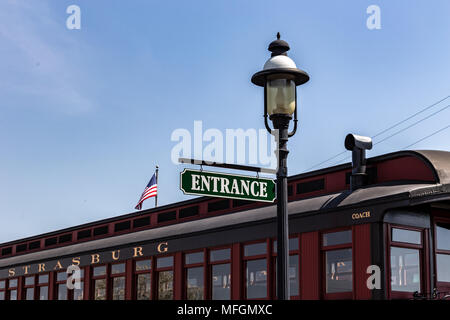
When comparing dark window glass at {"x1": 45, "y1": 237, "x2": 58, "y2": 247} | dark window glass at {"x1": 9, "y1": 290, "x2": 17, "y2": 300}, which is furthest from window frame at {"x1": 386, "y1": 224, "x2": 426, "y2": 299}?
dark window glass at {"x1": 9, "y1": 290, "x2": 17, "y2": 300}

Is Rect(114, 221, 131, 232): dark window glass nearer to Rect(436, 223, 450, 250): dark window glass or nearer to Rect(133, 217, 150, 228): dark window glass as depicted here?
Rect(133, 217, 150, 228): dark window glass

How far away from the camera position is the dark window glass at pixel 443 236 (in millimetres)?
12484

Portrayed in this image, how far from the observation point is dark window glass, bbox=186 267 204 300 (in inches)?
603

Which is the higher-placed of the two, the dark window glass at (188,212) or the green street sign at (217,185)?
the dark window glass at (188,212)

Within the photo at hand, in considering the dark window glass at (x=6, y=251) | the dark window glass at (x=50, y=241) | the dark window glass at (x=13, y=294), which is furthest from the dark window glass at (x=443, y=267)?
the dark window glass at (x=6, y=251)

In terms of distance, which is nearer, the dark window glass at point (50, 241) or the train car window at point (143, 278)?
the train car window at point (143, 278)

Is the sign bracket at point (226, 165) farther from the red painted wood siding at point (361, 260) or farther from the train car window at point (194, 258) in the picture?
the train car window at point (194, 258)

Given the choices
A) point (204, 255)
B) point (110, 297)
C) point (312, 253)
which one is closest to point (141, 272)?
point (110, 297)

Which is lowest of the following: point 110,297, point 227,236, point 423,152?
point 110,297

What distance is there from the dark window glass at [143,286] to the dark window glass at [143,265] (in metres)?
0.16

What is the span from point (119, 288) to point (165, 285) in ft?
7.13
